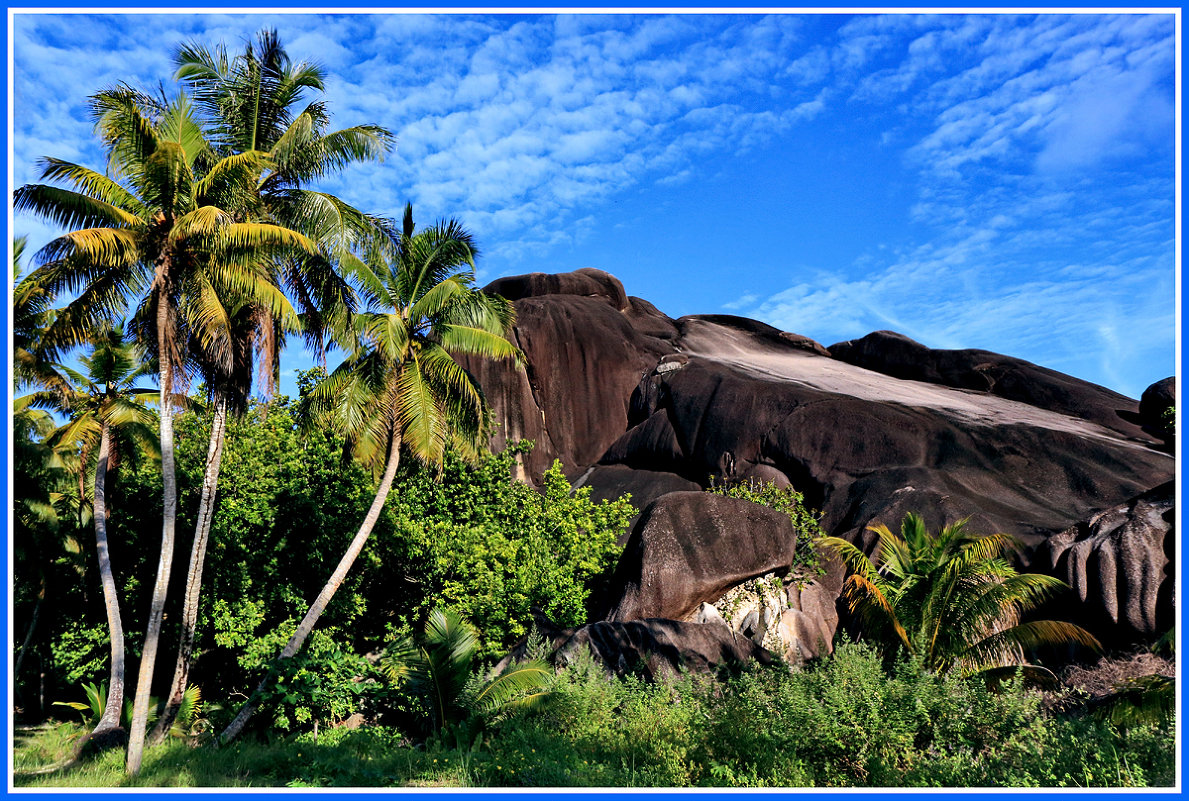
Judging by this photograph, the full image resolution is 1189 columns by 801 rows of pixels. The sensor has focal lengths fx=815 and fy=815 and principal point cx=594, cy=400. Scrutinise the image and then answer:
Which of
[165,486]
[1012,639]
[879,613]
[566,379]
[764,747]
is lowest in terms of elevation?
[764,747]

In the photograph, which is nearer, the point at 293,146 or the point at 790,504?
the point at 293,146

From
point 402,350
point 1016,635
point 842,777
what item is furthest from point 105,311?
point 1016,635

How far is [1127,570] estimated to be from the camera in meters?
16.8

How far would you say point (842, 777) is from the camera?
1044cm

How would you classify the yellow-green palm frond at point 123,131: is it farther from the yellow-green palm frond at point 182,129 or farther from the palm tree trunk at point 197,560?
the palm tree trunk at point 197,560

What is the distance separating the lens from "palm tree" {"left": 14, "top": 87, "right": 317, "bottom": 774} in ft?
42.9

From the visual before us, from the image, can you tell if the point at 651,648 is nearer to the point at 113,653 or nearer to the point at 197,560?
the point at 197,560

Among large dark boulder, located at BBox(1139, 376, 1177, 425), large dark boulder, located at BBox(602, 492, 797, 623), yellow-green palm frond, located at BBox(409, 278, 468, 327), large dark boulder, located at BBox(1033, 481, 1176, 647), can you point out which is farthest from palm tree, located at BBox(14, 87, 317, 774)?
large dark boulder, located at BBox(1139, 376, 1177, 425)

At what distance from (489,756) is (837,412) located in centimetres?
1973

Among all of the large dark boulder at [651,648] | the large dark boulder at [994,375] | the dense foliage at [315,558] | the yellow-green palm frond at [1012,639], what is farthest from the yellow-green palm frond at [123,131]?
the large dark boulder at [994,375]

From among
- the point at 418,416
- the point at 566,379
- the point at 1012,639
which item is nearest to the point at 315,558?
the point at 418,416

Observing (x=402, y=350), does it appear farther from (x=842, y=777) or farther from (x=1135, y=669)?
(x=1135, y=669)

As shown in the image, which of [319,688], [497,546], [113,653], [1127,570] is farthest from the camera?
[497,546]

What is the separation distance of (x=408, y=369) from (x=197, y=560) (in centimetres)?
518
